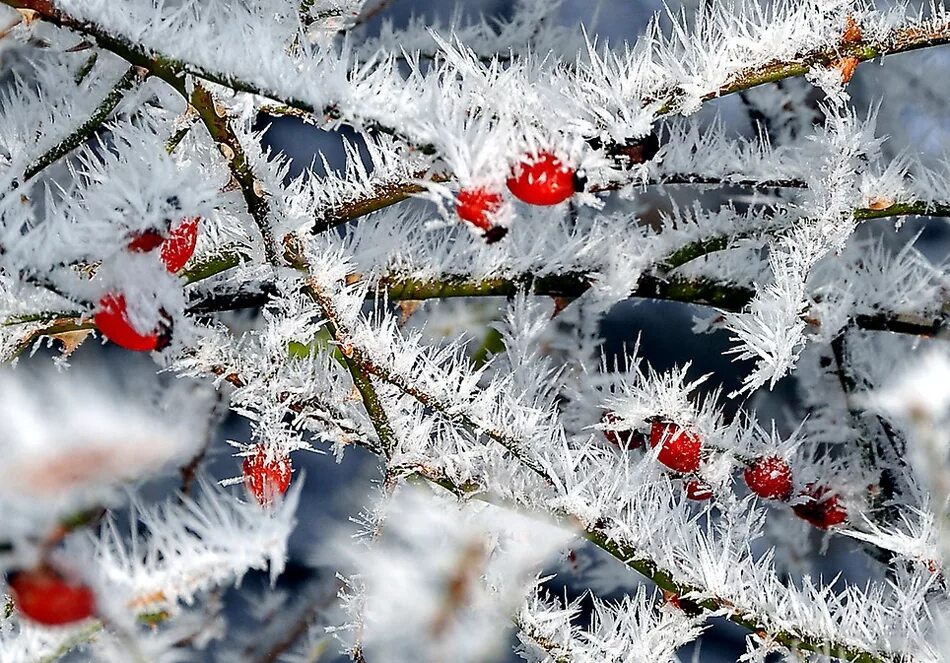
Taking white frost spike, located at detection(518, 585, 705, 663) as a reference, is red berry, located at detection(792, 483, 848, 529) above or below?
below

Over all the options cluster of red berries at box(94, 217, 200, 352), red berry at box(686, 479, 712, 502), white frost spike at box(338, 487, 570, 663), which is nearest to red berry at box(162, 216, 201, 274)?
cluster of red berries at box(94, 217, 200, 352)

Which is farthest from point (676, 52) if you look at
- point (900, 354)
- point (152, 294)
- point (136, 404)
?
point (136, 404)

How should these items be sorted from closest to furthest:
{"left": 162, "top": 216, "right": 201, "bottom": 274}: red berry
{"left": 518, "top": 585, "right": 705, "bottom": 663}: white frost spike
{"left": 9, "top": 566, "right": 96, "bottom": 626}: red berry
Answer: {"left": 9, "top": 566, "right": 96, "bottom": 626}: red berry < {"left": 162, "top": 216, "right": 201, "bottom": 274}: red berry < {"left": 518, "top": 585, "right": 705, "bottom": 663}: white frost spike

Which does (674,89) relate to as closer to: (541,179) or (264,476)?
(541,179)

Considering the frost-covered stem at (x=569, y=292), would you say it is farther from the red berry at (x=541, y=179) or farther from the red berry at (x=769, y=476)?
the red berry at (x=541, y=179)

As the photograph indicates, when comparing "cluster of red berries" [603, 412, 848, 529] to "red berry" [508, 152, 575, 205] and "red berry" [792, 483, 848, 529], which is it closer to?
"red berry" [792, 483, 848, 529]

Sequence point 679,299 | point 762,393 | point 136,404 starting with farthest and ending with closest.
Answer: point 762,393 → point 136,404 → point 679,299

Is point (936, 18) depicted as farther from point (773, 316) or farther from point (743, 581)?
point (743, 581)
